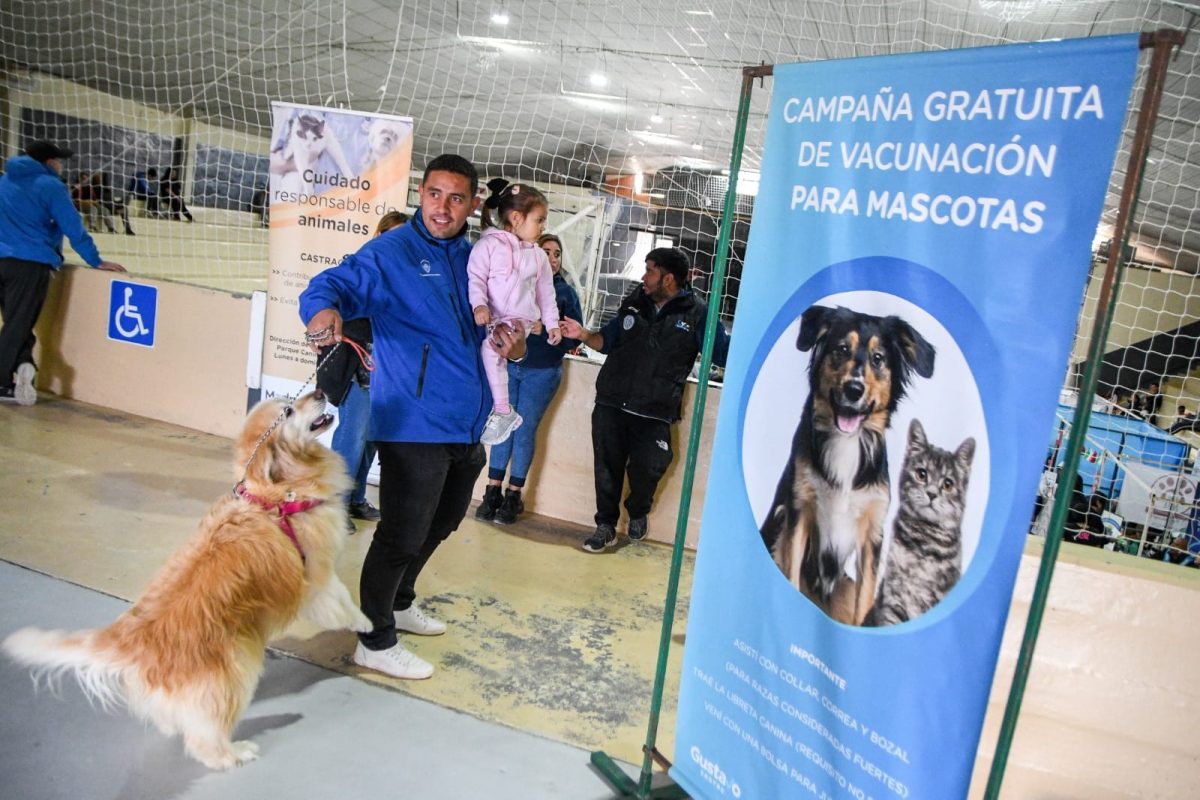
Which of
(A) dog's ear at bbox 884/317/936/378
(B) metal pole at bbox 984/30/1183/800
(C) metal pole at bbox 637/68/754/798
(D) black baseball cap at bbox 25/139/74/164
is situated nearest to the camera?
(B) metal pole at bbox 984/30/1183/800

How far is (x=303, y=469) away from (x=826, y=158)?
4.89ft

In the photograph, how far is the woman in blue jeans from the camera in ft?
12.9

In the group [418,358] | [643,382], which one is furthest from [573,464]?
[418,358]

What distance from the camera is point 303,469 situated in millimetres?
2074

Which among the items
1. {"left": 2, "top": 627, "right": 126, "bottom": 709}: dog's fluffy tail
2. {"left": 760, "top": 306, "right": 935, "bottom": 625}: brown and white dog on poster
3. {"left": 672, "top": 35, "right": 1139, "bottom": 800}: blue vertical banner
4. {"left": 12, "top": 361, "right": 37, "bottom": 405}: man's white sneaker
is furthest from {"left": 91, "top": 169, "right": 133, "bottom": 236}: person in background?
{"left": 760, "top": 306, "right": 935, "bottom": 625}: brown and white dog on poster

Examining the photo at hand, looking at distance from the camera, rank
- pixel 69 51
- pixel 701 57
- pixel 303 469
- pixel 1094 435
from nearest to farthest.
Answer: pixel 303 469, pixel 1094 435, pixel 701 57, pixel 69 51

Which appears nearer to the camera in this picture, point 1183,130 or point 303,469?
point 303,469

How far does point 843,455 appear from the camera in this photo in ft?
4.44

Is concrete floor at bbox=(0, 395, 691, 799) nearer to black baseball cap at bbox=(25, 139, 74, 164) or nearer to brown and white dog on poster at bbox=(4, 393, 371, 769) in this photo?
brown and white dog on poster at bbox=(4, 393, 371, 769)

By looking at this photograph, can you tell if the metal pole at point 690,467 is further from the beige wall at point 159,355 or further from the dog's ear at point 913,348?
the beige wall at point 159,355

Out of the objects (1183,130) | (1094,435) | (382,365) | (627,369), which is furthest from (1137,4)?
(382,365)

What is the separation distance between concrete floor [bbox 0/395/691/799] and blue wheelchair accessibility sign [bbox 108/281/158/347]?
3.45 feet

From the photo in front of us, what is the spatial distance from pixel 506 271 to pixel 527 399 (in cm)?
135

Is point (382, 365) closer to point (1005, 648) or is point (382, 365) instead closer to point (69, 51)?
point (1005, 648)
